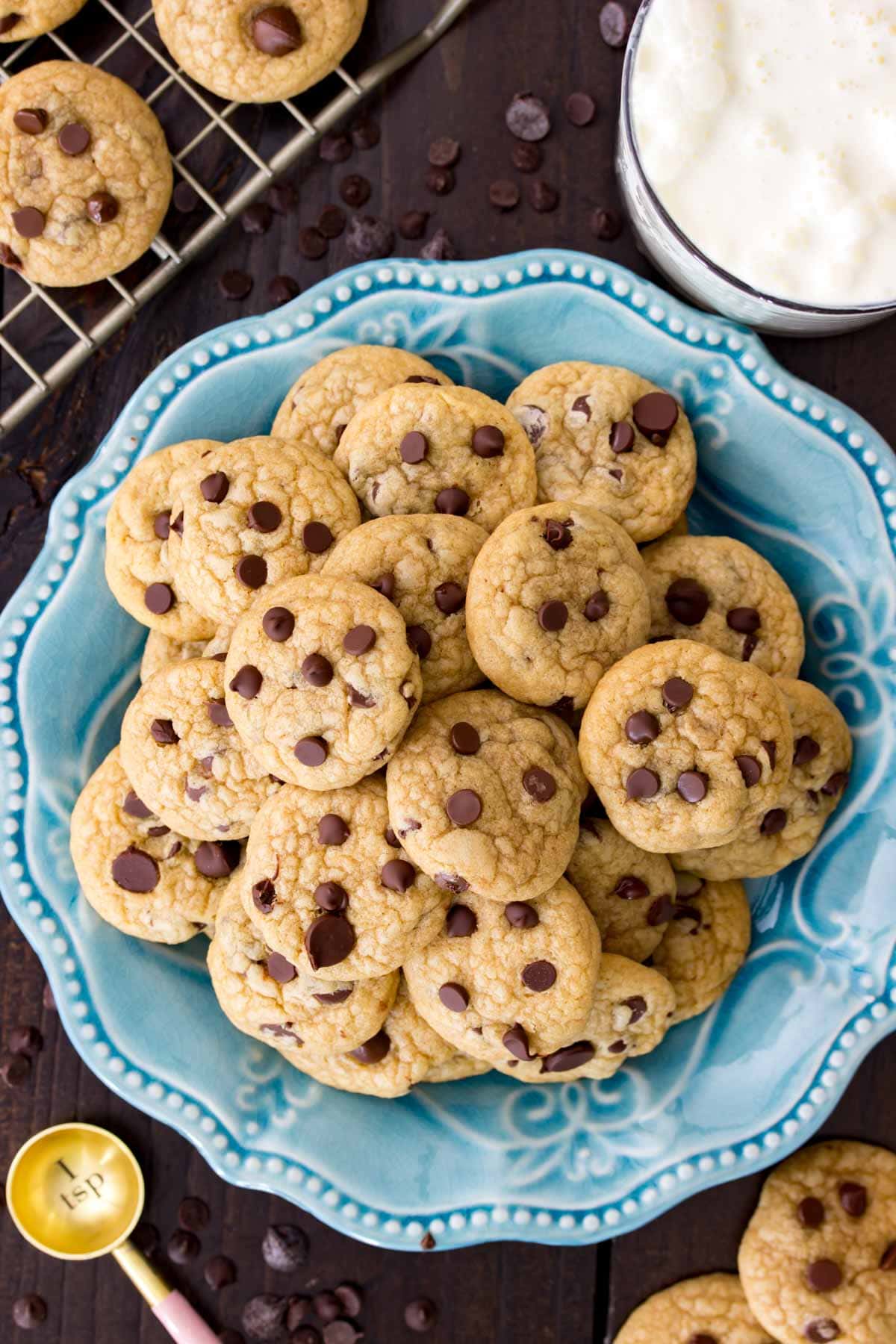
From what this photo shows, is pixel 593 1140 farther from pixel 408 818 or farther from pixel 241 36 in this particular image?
pixel 241 36

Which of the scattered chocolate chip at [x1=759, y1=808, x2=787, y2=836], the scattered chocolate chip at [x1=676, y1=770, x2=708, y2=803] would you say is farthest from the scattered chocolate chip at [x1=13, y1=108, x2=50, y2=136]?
the scattered chocolate chip at [x1=759, y1=808, x2=787, y2=836]

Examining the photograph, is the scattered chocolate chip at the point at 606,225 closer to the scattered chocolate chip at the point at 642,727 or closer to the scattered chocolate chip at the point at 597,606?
the scattered chocolate chip at the point at 597,606

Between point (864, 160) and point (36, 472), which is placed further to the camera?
point (36, 472)

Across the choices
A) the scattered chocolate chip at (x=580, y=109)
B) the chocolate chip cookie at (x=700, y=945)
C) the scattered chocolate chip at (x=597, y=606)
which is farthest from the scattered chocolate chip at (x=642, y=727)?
the scattered chocolate chip at (x=580, y=109)

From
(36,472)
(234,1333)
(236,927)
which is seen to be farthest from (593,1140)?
(36,472)

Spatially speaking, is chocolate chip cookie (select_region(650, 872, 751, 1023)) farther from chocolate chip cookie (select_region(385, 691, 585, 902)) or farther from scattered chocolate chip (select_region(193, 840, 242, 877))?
scattered chocolate chip (select_region(193, 840, 242, 877))
